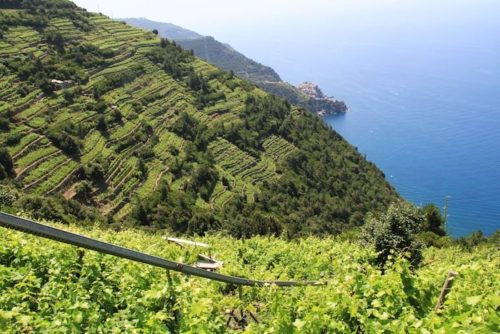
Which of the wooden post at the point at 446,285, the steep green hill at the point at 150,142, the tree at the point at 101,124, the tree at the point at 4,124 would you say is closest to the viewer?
the wooden post at the point at 446,285

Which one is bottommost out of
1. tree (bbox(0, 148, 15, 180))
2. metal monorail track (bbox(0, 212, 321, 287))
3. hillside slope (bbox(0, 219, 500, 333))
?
tree (bbox(0, 148, 15, 180))

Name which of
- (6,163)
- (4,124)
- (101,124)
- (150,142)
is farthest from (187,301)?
(150,142)

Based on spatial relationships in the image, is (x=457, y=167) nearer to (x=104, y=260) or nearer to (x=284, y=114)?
(x=284, y=114)

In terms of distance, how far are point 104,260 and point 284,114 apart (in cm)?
9378

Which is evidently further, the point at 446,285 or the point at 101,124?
the point at 101,124

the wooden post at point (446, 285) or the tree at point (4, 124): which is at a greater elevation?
the wooden post at point (446, 285)

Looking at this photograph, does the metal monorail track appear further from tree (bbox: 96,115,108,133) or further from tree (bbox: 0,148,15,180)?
tree (bbox: 96,115,108,133)

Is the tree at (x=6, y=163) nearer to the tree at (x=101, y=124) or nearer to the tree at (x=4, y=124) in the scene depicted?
the tree at (x=4, y=124)

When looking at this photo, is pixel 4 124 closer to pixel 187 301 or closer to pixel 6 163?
pixel 6 163

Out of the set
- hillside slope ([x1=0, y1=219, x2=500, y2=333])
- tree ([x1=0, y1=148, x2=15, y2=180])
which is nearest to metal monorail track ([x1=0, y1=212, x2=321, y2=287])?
hillside slope ([x1=0, y1=219, x2=500, y2=333])

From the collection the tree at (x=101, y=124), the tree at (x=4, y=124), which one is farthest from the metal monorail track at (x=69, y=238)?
the tree at (x=101, y=124)

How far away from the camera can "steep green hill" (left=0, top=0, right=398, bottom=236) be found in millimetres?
52688

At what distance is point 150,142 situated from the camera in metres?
67.5

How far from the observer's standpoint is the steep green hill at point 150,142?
173 ft
